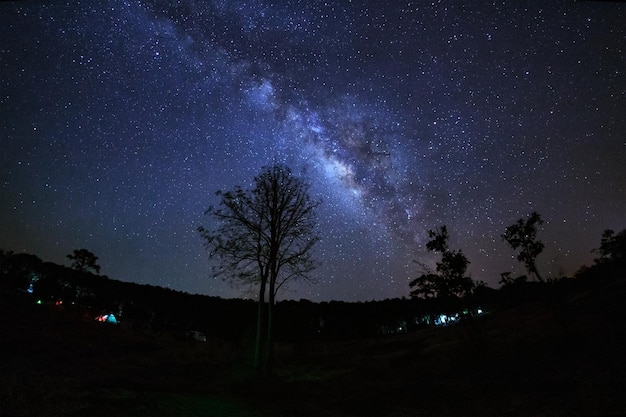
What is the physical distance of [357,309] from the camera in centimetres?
7094

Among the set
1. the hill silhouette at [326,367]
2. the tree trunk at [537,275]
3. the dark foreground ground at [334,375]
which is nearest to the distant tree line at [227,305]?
the hill silhouette at [326,367]

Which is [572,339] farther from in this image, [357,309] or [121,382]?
[357,309]

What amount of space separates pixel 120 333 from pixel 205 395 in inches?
1100

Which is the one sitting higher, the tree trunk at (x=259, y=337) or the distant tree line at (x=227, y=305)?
the distant tree line at (x=227, y=305)

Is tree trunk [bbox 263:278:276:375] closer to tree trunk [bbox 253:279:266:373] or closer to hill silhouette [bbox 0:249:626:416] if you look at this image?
tree trunk [bbox 253:279:266:373]

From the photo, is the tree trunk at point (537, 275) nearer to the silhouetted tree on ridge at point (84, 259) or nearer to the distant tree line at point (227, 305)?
the distant tree line at point (227, 305)

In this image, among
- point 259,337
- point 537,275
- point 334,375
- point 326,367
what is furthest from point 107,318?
point 537,275

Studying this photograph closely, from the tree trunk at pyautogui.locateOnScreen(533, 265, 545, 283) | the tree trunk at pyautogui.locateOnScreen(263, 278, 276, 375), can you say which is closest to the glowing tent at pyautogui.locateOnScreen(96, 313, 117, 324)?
the tree trunk at pyautogui.locateOnScreen(263, 278, 276, 375)

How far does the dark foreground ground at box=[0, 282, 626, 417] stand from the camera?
43.0 ft

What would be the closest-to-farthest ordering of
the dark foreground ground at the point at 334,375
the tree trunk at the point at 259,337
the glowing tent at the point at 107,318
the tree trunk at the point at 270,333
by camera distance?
the dark foreground ground at the point at 334,375
the tree trunk at the point at 259,337
the tree trunk at the point at 270,333
the glowing tent at the point at 107,318

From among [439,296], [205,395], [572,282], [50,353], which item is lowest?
[205,395]

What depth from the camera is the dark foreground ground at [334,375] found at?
43.0 feet

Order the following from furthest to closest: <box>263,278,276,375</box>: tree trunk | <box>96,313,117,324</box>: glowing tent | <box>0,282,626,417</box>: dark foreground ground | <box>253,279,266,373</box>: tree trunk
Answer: <box>96,313,117,324</box>: glowing tent
<box>263,278,276,375</box>: tree trunk
<box>253,279,266,373</box>: tree trunk
<box>0,282,626,417</box>: dark foreground ground

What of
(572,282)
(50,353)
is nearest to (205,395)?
(50,353)
